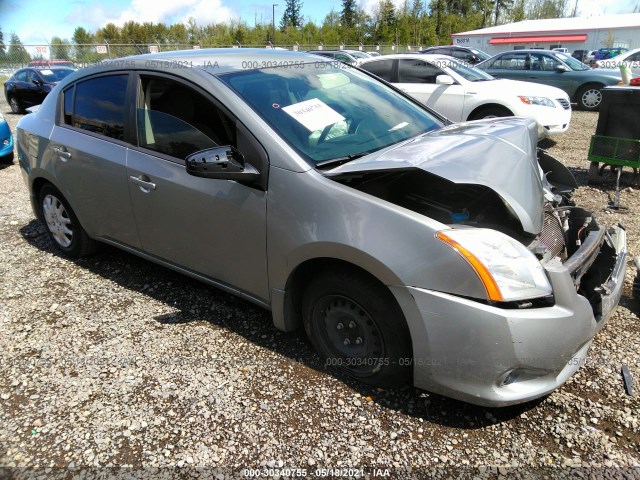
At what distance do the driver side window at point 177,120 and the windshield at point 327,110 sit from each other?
8.8 inches

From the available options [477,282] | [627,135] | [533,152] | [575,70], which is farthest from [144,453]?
[575,70]

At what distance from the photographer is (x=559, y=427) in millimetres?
2363

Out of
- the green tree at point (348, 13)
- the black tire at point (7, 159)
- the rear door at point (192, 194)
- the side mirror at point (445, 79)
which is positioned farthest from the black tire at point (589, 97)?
the green tree at point (348, 13)

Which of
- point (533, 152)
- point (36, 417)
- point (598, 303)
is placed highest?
point (533, 152)

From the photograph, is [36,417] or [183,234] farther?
[183,234]

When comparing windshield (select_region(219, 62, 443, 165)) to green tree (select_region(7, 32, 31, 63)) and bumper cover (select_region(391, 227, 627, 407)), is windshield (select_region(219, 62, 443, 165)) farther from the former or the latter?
green tree (select_region(7, 32, 31, 63))

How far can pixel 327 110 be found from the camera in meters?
2.98

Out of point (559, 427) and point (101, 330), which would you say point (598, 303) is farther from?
point (101, 330)

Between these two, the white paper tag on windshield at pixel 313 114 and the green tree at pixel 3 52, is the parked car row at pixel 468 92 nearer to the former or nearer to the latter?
the white paper tag on windshield at pixel 313 114

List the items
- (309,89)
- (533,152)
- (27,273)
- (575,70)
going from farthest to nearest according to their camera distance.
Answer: (575,70)
(27,273)
(309,89)
(533,152)

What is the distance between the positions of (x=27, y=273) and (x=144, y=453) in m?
2.66

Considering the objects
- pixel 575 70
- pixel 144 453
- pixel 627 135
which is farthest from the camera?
pixel 575 70

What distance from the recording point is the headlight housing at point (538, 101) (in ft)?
27.1

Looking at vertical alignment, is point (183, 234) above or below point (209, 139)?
below
